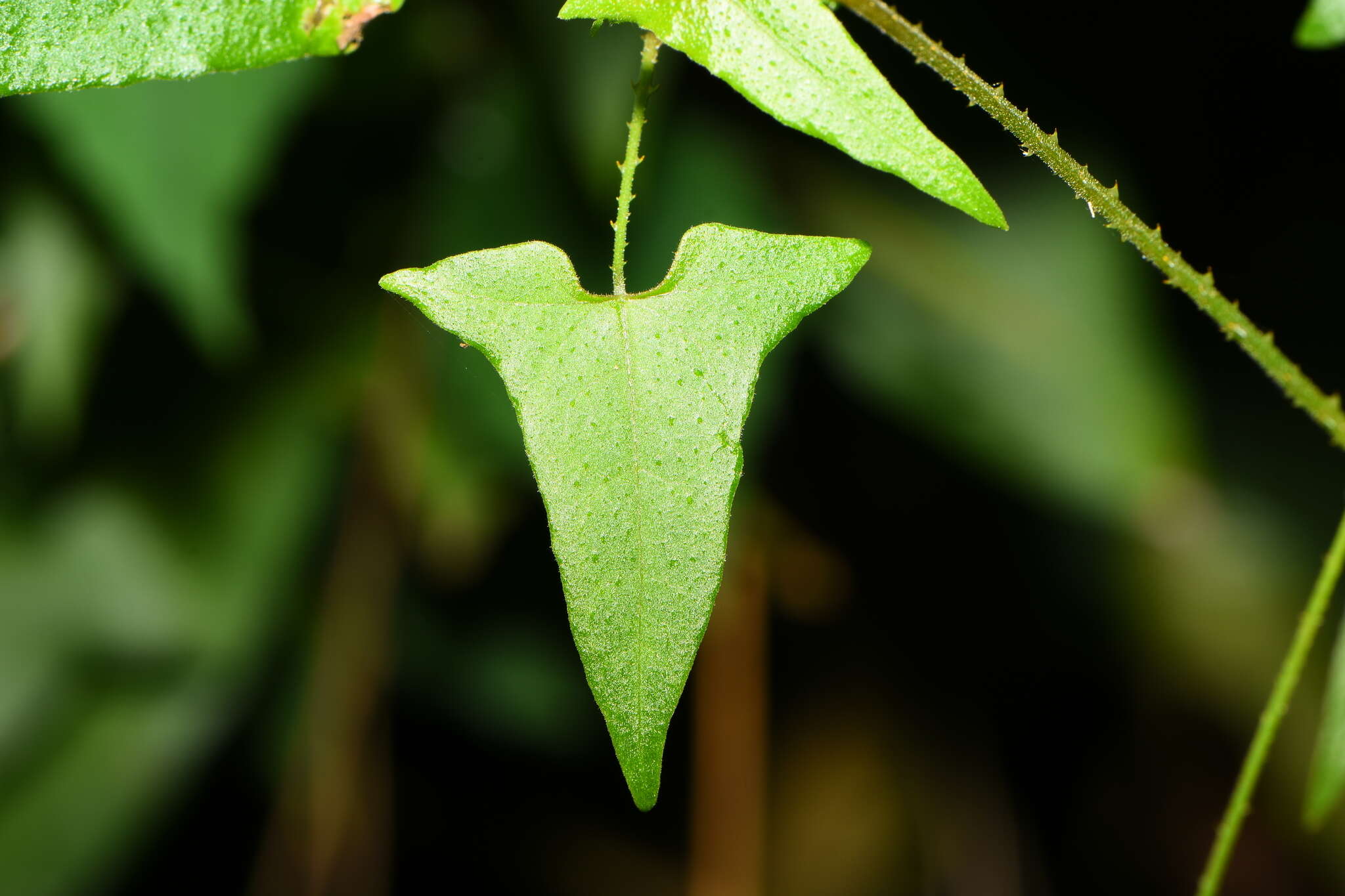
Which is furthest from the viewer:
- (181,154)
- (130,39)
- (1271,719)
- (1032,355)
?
(1032,355)

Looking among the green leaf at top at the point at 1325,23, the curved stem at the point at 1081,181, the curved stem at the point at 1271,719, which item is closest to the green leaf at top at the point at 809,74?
the curved stem at the point at 1081,181

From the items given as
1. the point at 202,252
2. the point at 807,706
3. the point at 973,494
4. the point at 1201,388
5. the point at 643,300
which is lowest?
the point at 807,706

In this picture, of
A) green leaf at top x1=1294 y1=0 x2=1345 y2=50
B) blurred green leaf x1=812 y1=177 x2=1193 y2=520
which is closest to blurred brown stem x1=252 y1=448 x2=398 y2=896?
blurred green leaf x1=812 y1=177 x2=1193 y2=520

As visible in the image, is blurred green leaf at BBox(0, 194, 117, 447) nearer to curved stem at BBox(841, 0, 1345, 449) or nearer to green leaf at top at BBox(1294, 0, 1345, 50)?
curved stem at BBox(841, 0, 1345, 449)

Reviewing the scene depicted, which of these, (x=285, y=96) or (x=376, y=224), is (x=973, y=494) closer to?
(x=376, y=224)

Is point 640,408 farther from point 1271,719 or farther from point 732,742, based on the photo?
point 732,742

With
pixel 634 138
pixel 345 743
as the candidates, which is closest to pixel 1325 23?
pixel 634 138

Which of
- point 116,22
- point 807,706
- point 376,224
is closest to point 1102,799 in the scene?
point 807,706
